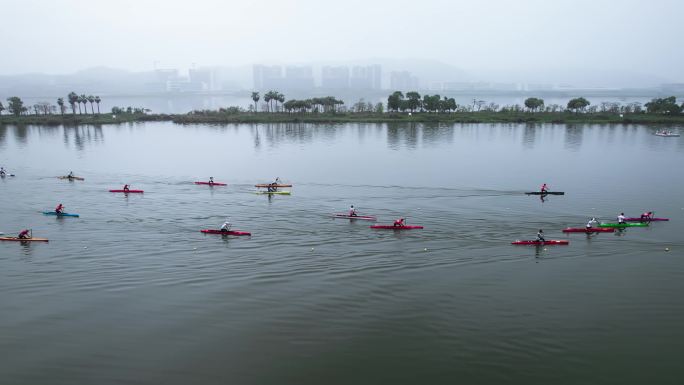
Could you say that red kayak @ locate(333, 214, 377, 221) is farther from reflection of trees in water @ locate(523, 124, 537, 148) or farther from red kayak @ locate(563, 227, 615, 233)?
reflection of trees in water @ locate(523, 124, 537, 148)

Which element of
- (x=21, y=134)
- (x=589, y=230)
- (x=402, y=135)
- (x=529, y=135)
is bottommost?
(x=589, y=230)

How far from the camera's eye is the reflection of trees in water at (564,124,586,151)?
169 feet

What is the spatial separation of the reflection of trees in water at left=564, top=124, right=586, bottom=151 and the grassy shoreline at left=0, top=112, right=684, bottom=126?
5.87 metres

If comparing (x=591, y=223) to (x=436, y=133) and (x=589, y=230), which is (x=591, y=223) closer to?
(x=589, y=230)

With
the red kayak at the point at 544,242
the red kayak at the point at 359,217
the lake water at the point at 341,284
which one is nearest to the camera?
the lake water at the point at 341,284

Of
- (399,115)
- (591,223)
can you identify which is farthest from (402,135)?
(591,223)

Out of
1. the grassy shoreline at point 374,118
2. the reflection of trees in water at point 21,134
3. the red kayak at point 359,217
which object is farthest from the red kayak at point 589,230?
the reflection of trees in water at point 21,134

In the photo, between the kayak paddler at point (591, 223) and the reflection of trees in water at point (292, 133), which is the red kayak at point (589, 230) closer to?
the kayak paddler at point (591, 223)

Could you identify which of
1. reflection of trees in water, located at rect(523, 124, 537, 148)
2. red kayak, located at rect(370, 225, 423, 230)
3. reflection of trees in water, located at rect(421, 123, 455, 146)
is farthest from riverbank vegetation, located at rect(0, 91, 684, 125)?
red kayak, located at rect(370, 225, 423, 230)

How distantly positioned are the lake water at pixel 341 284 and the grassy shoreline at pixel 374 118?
141ft

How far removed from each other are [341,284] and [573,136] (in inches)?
2098

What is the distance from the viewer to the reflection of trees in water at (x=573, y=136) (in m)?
51.4

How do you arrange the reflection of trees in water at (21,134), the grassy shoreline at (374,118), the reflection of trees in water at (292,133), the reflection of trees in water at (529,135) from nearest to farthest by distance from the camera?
the reflection of trees in water at (529,135) < the reflection of trees in water at (21,134) < the reflection of trees in water at (292,133) < the grassy shoreline at (374,118)

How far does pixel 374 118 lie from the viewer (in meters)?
79.2
